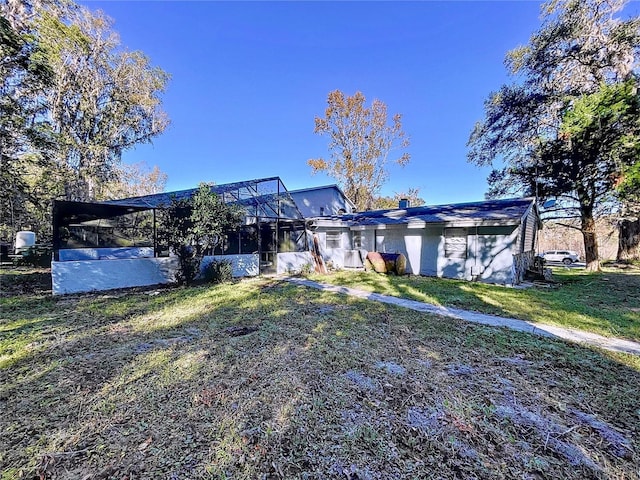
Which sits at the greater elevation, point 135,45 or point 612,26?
point 135,45

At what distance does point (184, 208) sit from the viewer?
29.2ft

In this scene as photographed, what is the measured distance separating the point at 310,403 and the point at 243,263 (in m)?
8.83

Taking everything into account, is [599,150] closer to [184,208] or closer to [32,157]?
[184,208]

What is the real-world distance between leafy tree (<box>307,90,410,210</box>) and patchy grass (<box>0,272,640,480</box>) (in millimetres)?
20575

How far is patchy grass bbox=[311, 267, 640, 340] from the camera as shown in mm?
5410

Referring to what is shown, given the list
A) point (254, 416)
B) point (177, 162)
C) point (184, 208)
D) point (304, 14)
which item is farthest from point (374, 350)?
point (177, 162)

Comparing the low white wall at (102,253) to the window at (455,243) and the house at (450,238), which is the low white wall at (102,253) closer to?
Result: the house at (450,238)

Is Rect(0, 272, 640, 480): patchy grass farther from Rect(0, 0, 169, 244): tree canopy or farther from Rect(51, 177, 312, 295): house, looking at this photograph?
Rect(0, 0, 169, 244): tree canopy

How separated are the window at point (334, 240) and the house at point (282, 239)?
52 millimetres

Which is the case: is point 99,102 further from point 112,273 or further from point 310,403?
point 310,403

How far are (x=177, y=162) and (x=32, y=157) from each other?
14.7m

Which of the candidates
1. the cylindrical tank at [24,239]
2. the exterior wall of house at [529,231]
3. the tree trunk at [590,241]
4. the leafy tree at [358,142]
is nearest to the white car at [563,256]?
the tree trunk at [590,241]

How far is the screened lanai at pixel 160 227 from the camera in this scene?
9641 mm

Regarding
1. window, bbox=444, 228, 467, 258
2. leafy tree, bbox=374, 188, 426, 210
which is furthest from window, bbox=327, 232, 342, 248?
leafy tree, bbox=374, 188, 426, 210
